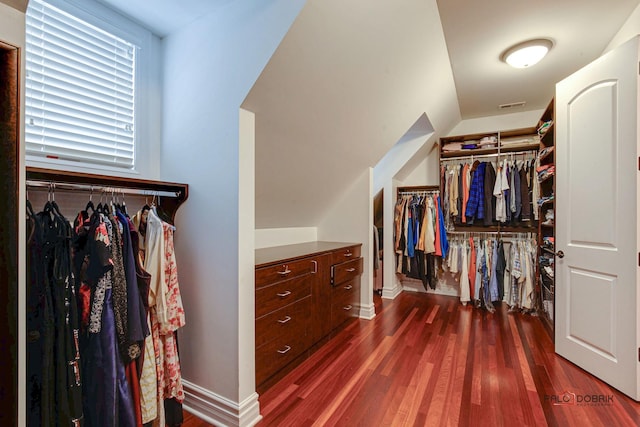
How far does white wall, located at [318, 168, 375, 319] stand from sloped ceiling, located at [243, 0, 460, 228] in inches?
5.8

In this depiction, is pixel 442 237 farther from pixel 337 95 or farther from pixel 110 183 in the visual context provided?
pixel 110 183

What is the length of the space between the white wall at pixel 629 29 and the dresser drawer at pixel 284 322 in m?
3.01

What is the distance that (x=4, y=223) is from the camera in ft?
2.19

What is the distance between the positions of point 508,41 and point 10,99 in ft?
9.71

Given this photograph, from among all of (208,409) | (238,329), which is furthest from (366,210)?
(208,409)

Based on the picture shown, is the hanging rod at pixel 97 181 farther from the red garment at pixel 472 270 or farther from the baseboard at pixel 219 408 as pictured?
the red garment at pixel 472 270

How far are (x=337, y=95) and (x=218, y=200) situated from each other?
42.0 inches

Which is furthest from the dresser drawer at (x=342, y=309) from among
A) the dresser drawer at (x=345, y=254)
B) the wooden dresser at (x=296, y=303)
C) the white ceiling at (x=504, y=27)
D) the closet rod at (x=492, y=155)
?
the closet rod at (x=492, y=155)

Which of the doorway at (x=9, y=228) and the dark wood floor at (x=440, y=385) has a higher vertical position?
the doorway at (x=9, y=228)

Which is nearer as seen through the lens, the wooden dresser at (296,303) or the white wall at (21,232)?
the white wall at (21,232)

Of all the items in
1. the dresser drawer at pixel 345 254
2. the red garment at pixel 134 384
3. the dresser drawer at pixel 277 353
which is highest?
the dresser drawer at pixel 345 254

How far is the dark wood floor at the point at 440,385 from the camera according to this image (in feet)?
5.31

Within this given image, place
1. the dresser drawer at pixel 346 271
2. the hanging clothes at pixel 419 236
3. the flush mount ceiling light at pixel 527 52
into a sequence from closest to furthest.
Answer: the flush mount ceiling light at pixel 527 52, the dresser drawer at pixel 346 271, the hanging clothes at pixel 419 236

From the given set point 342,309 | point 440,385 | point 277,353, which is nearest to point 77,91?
point 277,353
